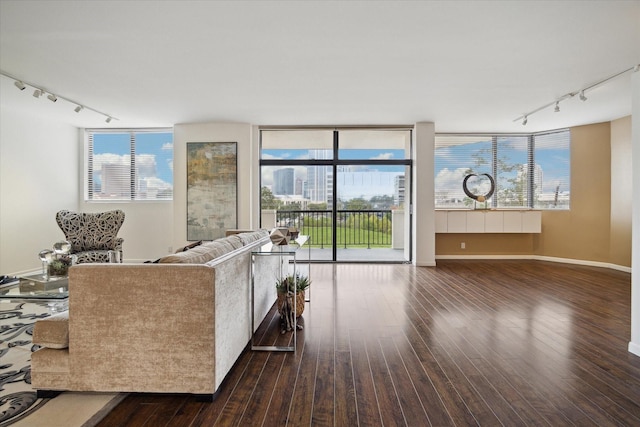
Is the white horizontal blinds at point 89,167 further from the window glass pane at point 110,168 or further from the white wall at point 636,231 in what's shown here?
the white wall at point 636,231

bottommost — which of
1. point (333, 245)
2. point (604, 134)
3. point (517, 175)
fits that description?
point (333, 245)

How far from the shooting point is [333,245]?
6566 mm

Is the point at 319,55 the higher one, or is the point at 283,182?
the point at 319,55

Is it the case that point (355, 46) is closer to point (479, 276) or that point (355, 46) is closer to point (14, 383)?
point (14, 383)

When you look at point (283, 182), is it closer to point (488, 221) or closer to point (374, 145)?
point (374, 145)

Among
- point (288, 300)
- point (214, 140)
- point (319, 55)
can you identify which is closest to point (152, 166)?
point (214, 140)

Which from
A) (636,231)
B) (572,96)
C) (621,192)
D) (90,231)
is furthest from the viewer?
(621,192)

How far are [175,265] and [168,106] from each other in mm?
4058

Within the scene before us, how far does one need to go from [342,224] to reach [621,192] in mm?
4862

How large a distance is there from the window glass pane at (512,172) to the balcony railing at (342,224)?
99.1 inches

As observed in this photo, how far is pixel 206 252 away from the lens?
7.37 ft

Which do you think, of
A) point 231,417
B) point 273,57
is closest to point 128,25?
point 273,57

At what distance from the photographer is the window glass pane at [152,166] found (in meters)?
6.72

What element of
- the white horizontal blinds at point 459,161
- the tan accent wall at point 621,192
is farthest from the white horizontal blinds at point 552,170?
the white horizontal blinds at point 459,161
